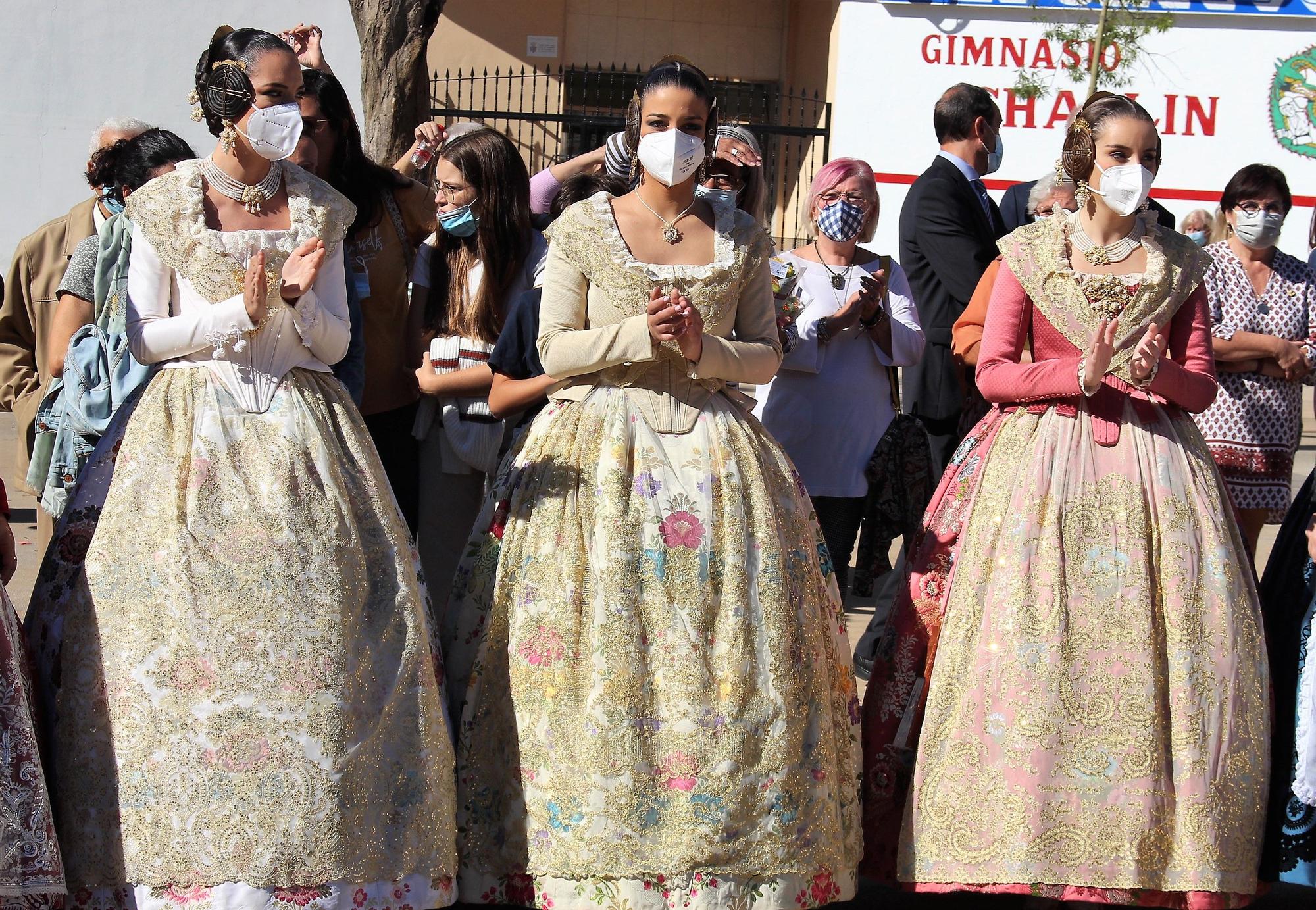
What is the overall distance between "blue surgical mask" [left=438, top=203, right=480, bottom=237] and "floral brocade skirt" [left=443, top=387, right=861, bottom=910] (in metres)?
1.13

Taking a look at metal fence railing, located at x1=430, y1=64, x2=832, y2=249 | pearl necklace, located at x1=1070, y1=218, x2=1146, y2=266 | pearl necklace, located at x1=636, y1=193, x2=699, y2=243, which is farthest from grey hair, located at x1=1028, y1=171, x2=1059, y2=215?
metal fence railing, located at x1=430, y1=64, x2=832, y2=249

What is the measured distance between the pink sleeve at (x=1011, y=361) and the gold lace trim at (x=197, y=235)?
1.67 metres

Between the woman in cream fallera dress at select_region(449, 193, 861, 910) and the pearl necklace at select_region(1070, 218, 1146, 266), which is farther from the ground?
the pearl necklace at select_region(1070, 218, 1146, 266)

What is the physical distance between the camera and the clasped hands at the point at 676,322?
11.2 feet

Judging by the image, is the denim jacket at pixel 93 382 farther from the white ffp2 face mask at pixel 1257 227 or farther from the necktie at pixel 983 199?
the white ffp2 face mask at pixel 1257 227

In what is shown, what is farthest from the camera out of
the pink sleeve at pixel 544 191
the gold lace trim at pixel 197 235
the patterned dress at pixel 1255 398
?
the patterned dress at pixel 1255 398

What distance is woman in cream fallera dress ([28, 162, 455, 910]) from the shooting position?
3.08 meters

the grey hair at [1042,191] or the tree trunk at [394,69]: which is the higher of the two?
the tree trunk at [394,69]

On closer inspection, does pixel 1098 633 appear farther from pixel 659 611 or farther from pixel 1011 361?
pixel 659 611

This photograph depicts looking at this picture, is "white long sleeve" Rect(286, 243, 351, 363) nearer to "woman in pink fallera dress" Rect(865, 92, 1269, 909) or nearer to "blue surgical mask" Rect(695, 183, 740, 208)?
"blue surgical mask" Rect(695, 183, 740, 208)

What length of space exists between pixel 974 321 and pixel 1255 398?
1.77 meters

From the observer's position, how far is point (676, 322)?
11.3 ft

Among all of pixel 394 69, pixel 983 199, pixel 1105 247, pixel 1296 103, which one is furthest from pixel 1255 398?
pixel 1296 103

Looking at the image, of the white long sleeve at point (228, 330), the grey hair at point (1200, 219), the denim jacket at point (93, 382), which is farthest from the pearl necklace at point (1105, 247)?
the grey hair at point (1200, 219)
